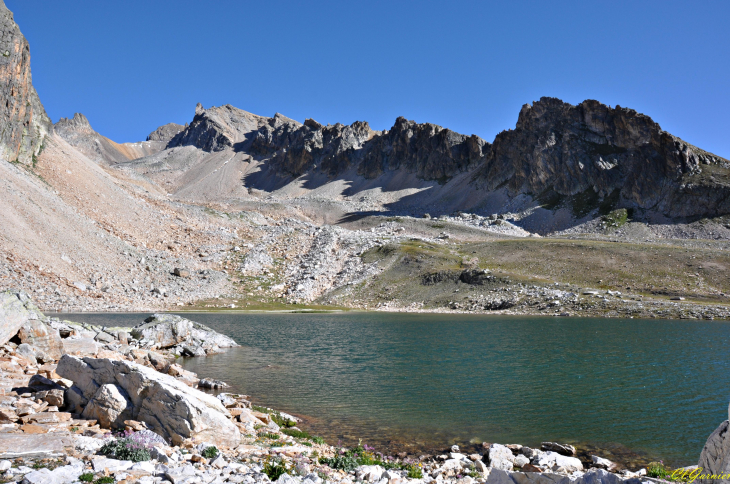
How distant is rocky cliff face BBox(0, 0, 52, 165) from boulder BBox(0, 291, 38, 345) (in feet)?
314

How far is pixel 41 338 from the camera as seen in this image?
2570cm

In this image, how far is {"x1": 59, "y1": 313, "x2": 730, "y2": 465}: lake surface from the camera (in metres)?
18.8

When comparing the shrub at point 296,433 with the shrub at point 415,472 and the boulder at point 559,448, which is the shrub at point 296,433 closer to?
the shrub at point 415,472

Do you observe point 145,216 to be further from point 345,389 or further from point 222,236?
point 345,389

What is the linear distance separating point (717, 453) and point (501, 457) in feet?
31.1

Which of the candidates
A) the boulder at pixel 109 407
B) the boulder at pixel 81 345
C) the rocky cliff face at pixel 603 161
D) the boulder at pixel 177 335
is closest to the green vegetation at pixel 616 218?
the rocky cliff face at pixel 603 161

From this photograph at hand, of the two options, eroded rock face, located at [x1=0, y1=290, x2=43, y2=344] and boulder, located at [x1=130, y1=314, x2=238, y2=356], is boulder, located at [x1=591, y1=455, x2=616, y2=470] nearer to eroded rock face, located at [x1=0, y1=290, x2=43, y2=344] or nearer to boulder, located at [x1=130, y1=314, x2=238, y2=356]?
eroded rock face, located at [x1=0, y1=290, x2=43, y2=344]

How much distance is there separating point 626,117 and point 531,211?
51914 mm

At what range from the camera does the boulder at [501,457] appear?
14.8 meters

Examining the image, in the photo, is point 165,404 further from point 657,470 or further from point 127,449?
point 657,470

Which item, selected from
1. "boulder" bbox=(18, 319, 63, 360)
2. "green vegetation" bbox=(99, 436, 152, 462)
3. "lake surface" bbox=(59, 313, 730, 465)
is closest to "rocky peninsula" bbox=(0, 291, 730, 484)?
"green vegetation" bbox=(99, 436, 152, 462)

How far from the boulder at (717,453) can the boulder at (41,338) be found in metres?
30.0

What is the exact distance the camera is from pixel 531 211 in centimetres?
16600

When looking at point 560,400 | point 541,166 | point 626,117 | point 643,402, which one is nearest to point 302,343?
point 560,400
